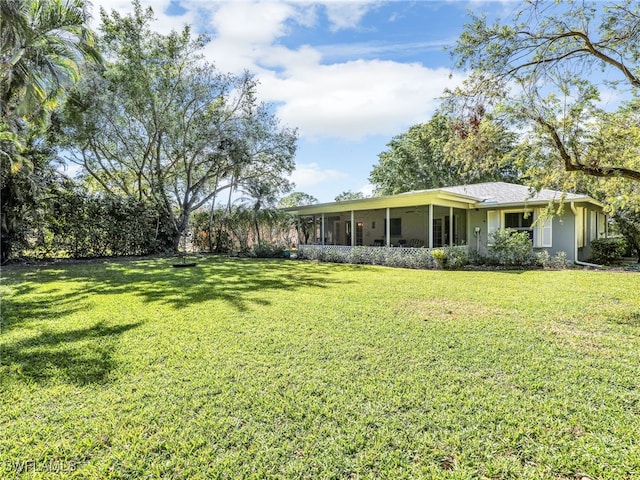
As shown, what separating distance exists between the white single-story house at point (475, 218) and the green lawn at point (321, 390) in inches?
270

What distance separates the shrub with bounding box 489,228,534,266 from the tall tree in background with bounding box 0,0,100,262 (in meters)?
15.7

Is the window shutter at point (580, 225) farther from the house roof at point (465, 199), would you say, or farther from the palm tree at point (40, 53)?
the palm tree at point (40, 53)

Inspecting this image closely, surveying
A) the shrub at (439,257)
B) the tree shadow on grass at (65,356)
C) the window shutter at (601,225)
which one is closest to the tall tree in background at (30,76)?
the tree shadow on grass at (65,356)

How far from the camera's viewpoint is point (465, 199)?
13.9 m

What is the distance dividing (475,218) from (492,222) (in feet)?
3.17

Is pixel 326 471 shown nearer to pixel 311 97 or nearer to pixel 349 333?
pixel 349 333

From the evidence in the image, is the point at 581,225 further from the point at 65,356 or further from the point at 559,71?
the point at 65,356

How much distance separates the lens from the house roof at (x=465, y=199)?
41.6 ft

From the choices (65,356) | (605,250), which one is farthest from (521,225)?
(65,356)

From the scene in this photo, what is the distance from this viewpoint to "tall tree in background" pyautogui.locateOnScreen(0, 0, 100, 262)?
9.98 m

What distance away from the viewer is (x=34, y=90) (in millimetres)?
10539

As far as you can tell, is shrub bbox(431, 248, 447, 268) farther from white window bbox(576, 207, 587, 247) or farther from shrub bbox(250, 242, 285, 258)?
shrub bbox(250, 242, 285, 258)

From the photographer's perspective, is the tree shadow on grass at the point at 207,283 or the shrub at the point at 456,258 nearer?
the tree shadow on grass at the point at 207,283

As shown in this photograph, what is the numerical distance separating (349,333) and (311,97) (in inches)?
514
